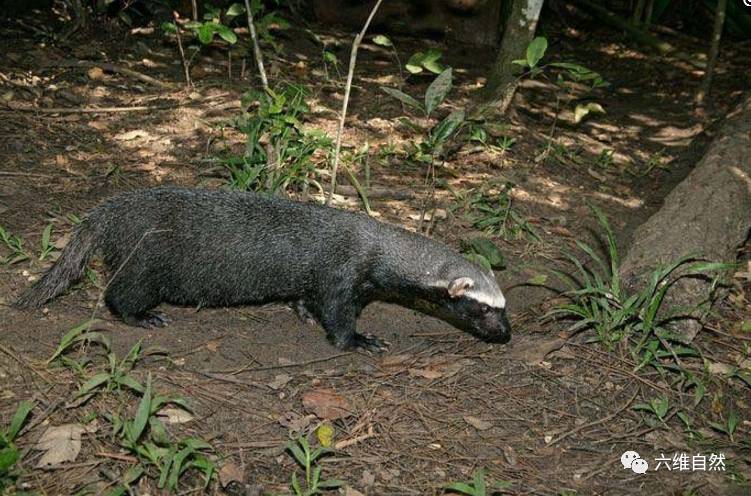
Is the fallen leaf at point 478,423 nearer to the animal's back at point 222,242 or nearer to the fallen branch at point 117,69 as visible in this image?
the animal's back at point 222,242

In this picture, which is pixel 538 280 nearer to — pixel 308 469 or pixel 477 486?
pixel 477 486

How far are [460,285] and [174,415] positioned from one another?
218 centimetres

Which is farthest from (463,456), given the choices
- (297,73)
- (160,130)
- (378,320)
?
(297,73)

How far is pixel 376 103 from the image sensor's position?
8883mm

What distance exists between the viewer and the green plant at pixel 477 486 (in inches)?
159

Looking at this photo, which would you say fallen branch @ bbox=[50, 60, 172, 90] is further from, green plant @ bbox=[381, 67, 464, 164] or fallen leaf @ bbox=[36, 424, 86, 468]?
fallen leaf @ bbox=[36, 424, 86, 468]

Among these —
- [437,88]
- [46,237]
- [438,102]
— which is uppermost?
[437,88]

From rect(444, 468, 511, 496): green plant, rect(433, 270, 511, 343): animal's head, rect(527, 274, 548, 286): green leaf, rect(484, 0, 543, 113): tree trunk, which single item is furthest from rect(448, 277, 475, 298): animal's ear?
rect(484, 0, 543, 113): tree trunk

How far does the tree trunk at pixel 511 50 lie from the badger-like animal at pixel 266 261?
137 inches

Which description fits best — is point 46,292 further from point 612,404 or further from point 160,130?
point 612,404

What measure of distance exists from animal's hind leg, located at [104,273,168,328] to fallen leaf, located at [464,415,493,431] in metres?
2.34

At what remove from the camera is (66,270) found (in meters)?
5.31

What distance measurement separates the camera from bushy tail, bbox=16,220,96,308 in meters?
5.21

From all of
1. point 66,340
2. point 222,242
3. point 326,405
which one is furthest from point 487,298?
point 66,340
